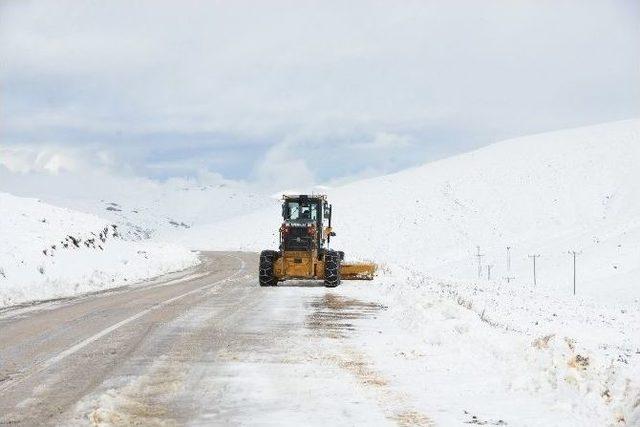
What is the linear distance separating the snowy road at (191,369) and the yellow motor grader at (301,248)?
778cm

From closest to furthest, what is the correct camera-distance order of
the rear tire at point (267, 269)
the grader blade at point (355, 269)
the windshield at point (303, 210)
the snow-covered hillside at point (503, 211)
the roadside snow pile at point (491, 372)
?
1. the roadside snow pile at point (491, 372)
2. the rear tire at point (267, 269)
3. the windshield at point (303, 210)
4. the grader blade at point (355, 269)
5. the snow-covered hillside at point (503, 211)

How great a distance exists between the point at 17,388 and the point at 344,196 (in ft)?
319

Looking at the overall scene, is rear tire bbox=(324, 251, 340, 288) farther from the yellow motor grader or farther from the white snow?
the white snow

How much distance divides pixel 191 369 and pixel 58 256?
2192 cm

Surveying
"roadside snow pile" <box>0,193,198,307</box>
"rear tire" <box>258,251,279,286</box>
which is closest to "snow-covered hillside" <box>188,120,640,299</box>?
"roadside snow pile" <box>0,193,198,307</box>

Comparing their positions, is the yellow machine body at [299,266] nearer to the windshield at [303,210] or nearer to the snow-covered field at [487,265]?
the windshield at [303,210]

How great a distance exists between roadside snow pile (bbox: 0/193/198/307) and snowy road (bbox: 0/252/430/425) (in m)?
6.46

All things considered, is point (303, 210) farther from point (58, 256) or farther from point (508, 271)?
point (508, 271)

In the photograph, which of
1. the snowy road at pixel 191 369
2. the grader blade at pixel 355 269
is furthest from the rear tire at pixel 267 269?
the snowy road at pixel 191 369

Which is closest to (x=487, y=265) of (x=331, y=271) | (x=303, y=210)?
(x=303, y=210)

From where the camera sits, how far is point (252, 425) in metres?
5.49

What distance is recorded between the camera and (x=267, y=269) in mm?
22875

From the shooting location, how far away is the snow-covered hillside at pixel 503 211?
5056cm

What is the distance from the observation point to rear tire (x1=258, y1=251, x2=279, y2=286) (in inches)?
901
